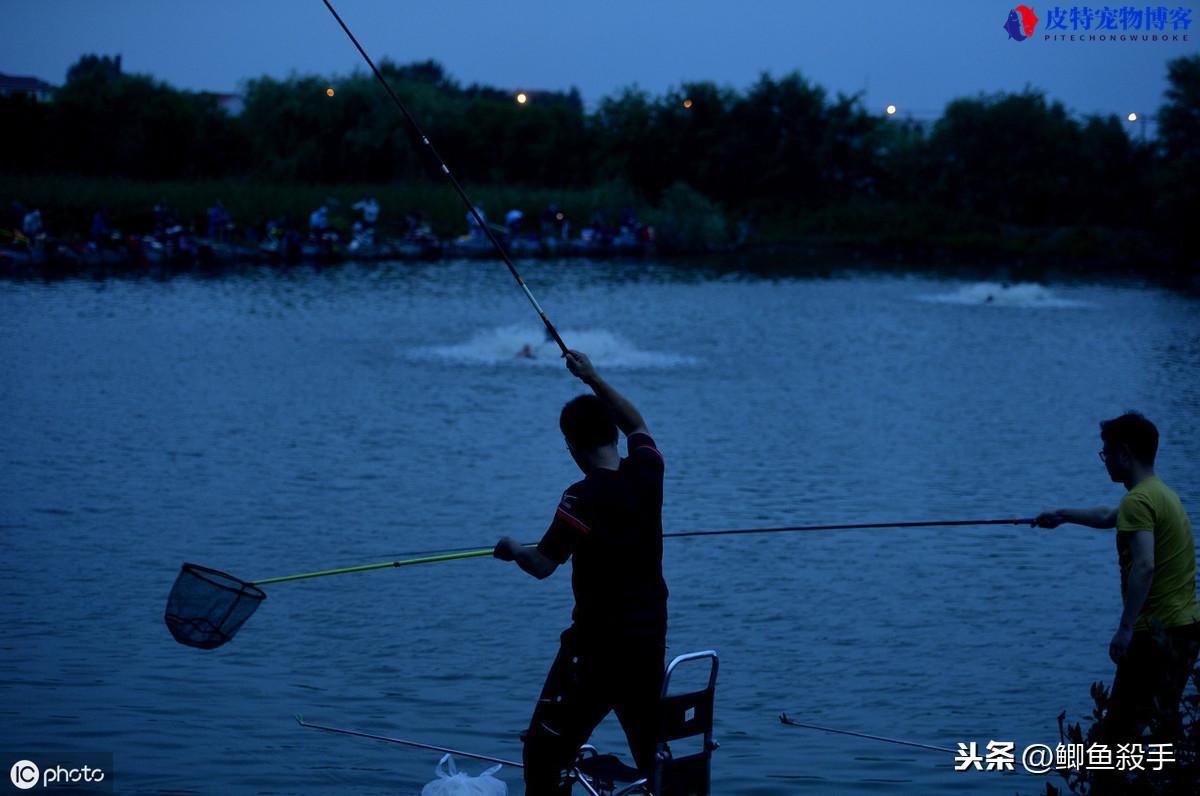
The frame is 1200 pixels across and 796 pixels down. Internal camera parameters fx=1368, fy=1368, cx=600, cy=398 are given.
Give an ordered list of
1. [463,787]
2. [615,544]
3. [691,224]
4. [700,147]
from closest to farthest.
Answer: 1. [615,544]
2. [463,787]
3. [691,224]
4. [700,147]

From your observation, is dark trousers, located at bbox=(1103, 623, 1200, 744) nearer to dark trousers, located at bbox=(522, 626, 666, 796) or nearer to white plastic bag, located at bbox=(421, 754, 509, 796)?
dark trousers, located at bbox=(522, 626, 666, 796)

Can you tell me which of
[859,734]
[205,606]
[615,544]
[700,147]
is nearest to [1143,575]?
[615,544]

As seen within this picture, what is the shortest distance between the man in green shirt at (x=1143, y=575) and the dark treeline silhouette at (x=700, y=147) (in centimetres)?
5792

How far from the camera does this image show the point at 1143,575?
211 inches

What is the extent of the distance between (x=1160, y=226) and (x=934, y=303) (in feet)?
92.7

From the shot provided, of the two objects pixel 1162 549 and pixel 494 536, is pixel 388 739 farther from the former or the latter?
pixel 494 536

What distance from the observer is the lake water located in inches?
306

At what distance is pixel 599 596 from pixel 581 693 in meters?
0.35

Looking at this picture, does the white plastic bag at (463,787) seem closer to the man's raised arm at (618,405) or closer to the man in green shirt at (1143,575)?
the man's raised arm at (618,405)

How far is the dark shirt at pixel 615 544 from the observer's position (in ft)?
16.0

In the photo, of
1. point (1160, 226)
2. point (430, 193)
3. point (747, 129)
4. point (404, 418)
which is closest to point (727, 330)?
point (404, 418)

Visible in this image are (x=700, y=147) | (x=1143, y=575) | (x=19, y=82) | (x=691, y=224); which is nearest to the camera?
(x=1143, y=575)

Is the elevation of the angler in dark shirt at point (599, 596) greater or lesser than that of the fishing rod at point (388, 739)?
greater

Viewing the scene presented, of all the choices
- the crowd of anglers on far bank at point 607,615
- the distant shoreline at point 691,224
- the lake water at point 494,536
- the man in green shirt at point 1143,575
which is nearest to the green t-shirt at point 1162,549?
the man in green shirt at point 1143,575
